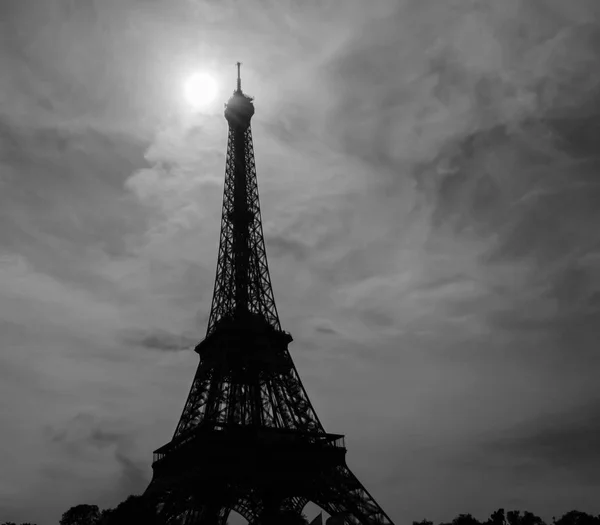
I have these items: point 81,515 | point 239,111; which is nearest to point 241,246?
point 239,111

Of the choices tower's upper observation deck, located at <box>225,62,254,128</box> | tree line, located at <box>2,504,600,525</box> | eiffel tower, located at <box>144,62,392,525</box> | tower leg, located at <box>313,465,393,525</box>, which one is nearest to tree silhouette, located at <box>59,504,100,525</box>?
tree line, located at <box>2,504,600,525</box>

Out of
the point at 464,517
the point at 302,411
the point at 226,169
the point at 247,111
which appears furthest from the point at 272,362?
the point at 464,517

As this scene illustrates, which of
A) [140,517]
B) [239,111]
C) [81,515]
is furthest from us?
[81,515]

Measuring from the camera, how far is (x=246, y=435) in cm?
6600

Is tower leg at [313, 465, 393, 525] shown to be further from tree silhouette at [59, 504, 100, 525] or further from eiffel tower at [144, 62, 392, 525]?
tree silhouette at [59, 504, 100, 525]

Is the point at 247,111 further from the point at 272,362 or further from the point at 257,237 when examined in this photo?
the point at 272,362

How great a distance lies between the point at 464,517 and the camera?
112 m

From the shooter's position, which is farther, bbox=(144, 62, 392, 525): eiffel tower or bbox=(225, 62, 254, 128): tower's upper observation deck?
bbox=(225, 62, 254, 128): tower's upper observation deck

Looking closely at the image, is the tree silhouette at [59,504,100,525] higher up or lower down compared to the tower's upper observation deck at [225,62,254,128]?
A: lower down

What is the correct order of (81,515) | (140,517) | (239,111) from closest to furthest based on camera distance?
(140,517) → (239,111) → (81,515)

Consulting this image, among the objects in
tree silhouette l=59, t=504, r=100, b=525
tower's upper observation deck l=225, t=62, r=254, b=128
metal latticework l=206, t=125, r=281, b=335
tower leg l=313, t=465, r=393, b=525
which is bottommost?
tower leg l=313, t=465, r=393, b=525

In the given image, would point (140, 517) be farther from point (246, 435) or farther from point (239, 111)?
point (239, 111)

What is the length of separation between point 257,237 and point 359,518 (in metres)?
39.6

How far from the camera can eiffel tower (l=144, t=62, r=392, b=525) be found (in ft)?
210
